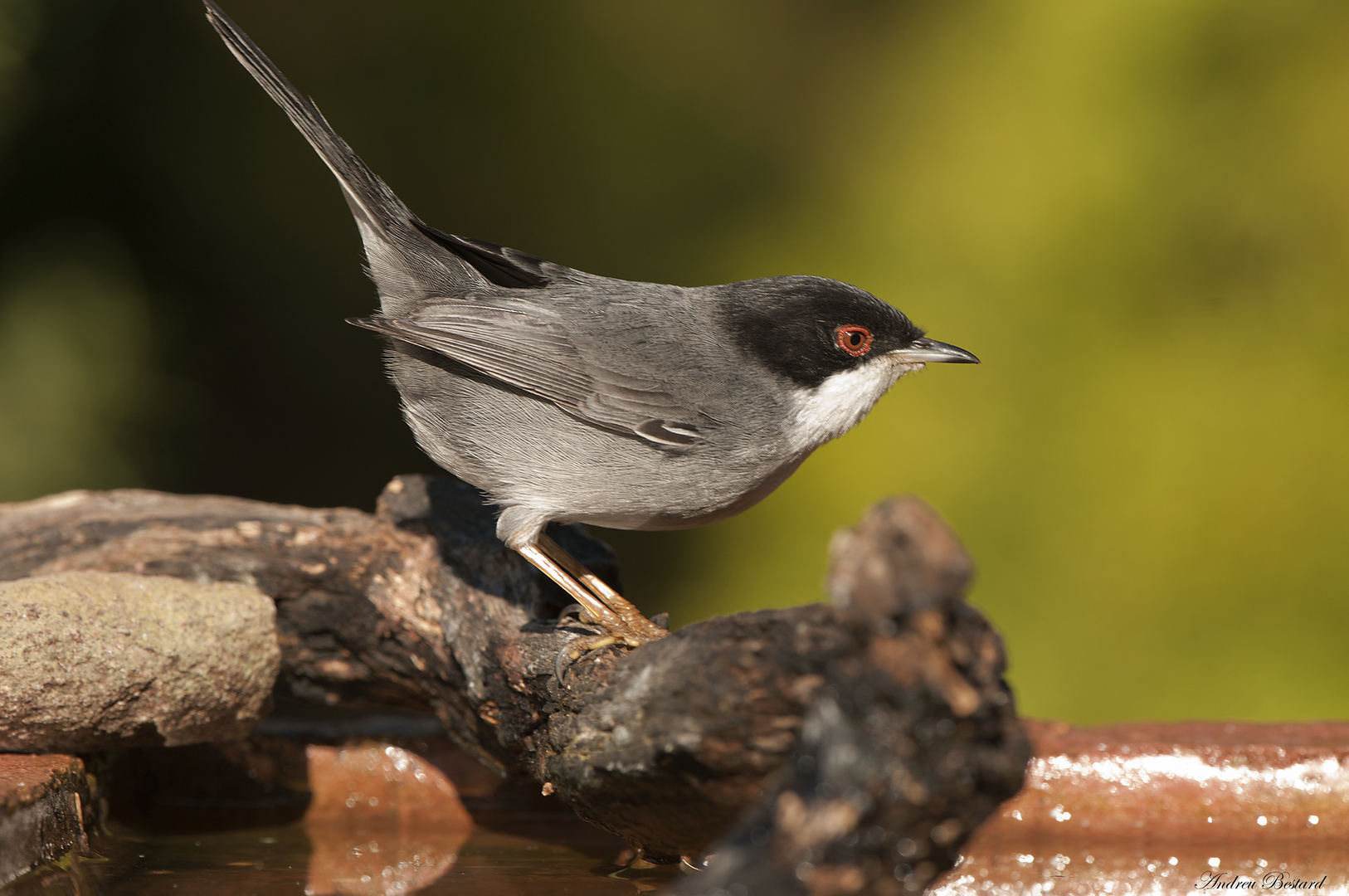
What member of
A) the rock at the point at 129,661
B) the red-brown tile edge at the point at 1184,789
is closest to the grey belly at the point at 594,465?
the rock at the point at 129,661

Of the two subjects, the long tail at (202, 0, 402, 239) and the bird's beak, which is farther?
the long tail at (202, 0, 402, 239)

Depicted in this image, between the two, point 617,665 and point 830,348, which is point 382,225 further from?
point 617,665

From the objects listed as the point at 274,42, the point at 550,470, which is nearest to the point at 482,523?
the point at 550,470

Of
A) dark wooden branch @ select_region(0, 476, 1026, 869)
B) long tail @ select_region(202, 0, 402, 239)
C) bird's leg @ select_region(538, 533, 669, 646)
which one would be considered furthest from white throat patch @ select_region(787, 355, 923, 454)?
long tail @ select_region(202, 0, 402, 239)

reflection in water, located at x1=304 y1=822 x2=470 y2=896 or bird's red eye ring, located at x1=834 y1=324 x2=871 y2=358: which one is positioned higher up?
bird's red eye ring, located at x1=834 y1=324 x2=871 y2=358

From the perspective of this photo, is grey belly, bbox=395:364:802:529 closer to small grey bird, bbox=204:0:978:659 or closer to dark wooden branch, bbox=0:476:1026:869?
small grey bird, bbox=204:0:978:659

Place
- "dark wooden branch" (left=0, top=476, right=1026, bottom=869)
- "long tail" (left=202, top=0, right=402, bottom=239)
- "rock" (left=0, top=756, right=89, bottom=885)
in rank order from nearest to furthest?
"dark wooden branch" (left=0, top=476, right=1026, bottom=869), "rock" (left=0, top=756, right=89, bottom=885), "long tail" (left=202, top=0, right=402, bottom=239)

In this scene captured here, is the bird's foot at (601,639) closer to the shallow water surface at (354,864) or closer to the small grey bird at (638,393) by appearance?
the small grey bird at (638,393)
